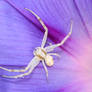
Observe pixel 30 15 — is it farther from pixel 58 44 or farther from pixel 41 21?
pixel 58 44

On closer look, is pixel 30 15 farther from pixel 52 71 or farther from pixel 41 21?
pixel 52 71

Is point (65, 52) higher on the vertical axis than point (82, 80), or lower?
higher

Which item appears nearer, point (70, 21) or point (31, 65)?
point (31, 65)

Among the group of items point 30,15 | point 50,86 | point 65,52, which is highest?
point 30,15

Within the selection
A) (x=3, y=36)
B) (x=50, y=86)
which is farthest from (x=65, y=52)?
(x=3, y=36)

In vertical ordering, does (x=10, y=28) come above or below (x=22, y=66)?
above

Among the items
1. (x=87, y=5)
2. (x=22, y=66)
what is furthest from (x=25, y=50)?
(x=87, y=5)
